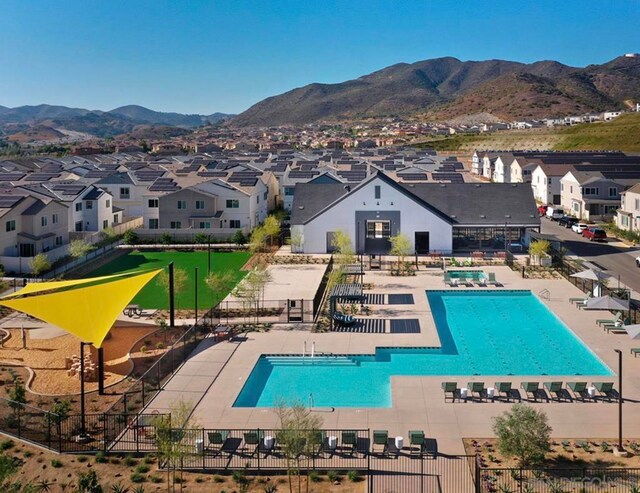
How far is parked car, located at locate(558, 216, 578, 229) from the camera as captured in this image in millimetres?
62081

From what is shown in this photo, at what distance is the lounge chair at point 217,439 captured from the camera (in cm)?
1870

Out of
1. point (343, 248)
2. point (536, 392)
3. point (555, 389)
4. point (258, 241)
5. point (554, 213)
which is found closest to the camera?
point (555, 389)

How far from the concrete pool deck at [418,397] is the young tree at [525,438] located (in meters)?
1.53

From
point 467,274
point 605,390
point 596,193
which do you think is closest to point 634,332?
point 605,390

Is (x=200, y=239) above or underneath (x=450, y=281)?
above

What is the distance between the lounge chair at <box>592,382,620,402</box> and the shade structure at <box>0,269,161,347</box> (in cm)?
1679

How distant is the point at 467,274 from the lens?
42531mm

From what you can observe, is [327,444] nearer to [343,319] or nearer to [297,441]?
[297,441]

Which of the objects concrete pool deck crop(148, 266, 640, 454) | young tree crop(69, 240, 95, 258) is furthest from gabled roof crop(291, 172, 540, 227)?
concrete pool deck crop(148, 266, 640, 454)

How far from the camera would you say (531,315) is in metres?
34.4

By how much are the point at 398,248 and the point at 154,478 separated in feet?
98.1

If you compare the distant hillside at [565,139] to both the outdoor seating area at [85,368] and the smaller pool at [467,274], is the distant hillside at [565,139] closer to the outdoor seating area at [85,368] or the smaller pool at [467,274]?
the smaller pool at [467,274]

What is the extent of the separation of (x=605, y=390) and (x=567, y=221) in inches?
1692

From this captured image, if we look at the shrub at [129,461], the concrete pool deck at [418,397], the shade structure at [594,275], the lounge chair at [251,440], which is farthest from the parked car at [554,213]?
the shrub at [129,461]
